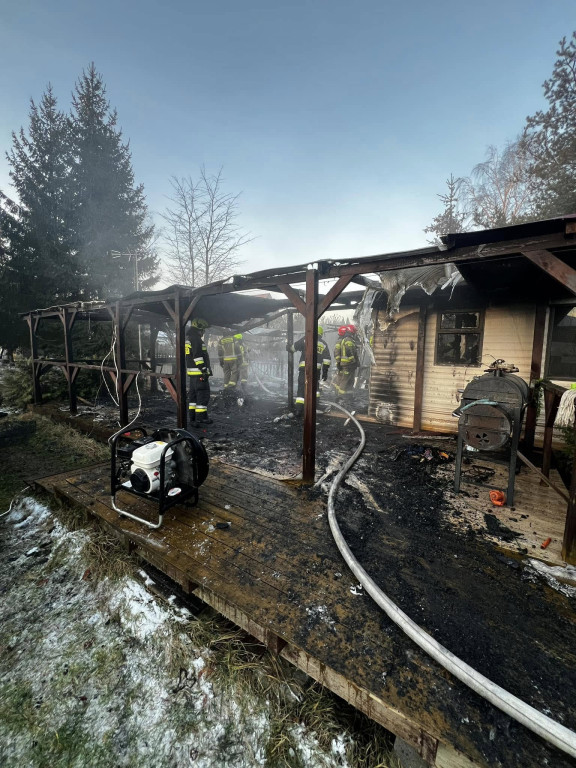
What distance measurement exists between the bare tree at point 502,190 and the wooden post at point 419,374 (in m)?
13.1

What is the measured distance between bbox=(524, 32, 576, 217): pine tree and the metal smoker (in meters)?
12.7

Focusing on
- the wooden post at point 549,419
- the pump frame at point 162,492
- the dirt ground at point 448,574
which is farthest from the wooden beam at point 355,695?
the wooden post at point 549,419

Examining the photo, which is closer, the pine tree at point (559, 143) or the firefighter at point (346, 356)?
the firefighter at point (346, 356)

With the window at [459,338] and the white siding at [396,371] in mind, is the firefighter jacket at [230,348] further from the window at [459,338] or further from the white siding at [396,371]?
the window at [459,338]

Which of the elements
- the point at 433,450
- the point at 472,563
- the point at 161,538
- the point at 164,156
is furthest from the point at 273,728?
the point at 164,156

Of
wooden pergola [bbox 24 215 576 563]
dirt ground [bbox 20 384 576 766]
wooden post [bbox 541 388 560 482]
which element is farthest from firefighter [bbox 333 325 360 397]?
wooden post [bbox 541 388 560 482]

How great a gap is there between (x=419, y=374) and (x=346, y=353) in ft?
8.78

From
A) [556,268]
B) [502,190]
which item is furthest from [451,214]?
[556,268]

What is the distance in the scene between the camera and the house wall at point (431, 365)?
565 centimetres

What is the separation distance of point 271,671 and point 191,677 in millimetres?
585

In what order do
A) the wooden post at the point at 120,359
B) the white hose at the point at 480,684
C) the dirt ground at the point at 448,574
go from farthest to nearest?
the wooden post at the point at 120,359
the dirt ground at the point at 448,574
the white hose at the point at 480,684

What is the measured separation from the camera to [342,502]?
3.74m

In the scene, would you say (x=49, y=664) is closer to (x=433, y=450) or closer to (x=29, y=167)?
(x=433, y=450)

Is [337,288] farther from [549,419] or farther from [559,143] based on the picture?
[559,143]
